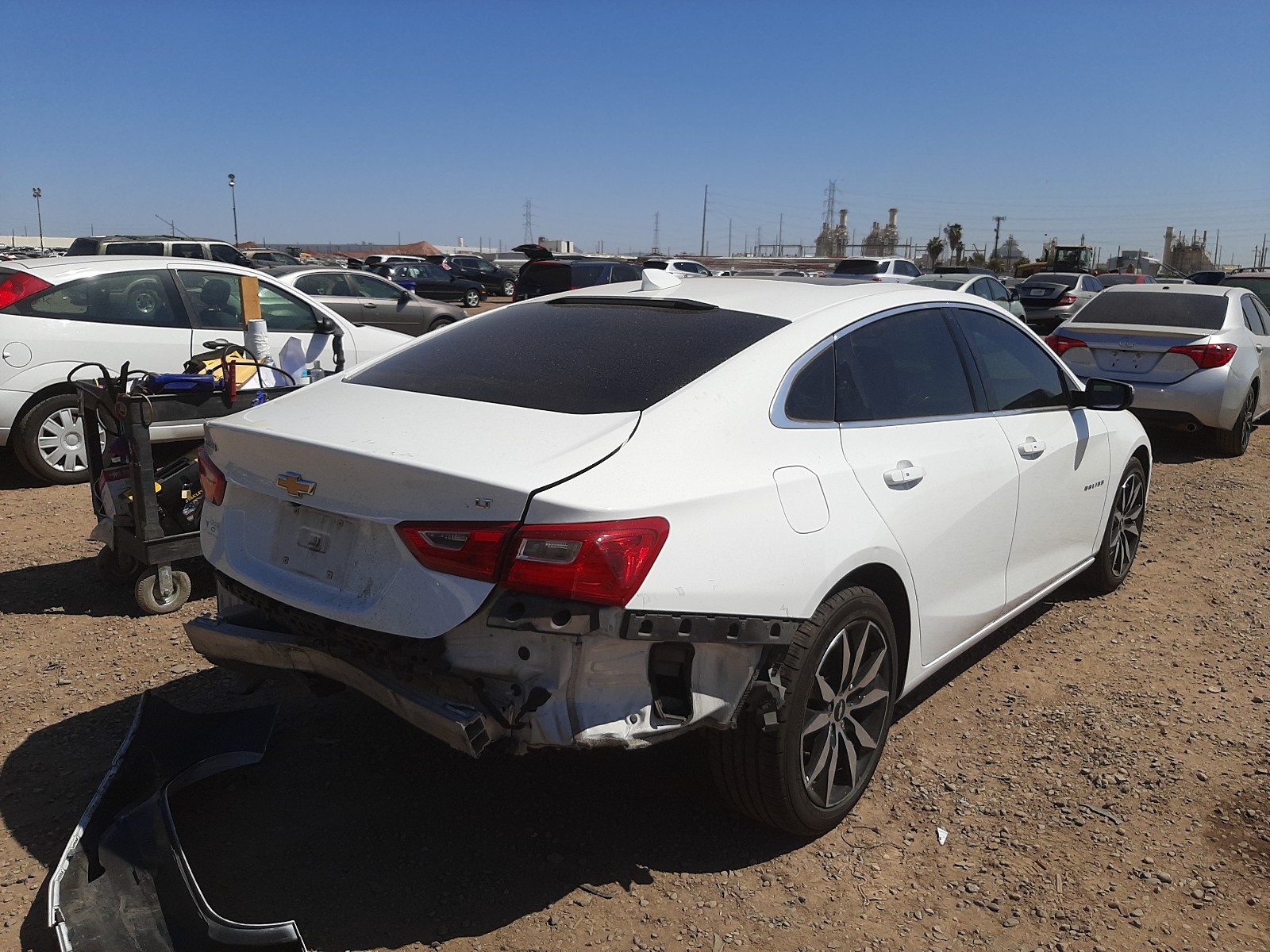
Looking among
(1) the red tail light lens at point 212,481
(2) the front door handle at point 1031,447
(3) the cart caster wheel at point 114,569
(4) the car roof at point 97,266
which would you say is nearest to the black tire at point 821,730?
(2) the front door handle at point 1031,447

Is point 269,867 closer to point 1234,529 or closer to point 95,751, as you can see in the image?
point 95,751

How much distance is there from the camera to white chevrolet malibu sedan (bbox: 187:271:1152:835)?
96.3 inches

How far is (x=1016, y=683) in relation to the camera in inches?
168

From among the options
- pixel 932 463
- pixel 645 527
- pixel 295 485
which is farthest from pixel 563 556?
pixel 932 463

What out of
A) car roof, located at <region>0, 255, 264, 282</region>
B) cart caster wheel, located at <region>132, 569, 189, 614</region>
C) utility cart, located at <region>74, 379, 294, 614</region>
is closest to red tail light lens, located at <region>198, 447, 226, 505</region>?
utility cart, located at <region>74, 379, 294, 614</region>

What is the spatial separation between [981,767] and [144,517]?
3.87m

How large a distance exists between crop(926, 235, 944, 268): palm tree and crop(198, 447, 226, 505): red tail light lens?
83515 mm

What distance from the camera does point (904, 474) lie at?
3.22m

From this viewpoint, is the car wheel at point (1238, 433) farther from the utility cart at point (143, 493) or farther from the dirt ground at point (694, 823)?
the utility cart at point (143, 493)

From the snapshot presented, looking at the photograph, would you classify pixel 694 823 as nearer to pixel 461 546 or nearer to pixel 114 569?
pixel 461 546

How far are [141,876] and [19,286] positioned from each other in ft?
19.5

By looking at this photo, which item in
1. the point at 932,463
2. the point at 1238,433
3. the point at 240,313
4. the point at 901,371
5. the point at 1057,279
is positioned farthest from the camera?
the point at 1057,279

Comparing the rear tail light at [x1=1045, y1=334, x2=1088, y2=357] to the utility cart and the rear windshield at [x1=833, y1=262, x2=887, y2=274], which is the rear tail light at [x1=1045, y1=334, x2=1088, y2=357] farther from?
the rear windshield at [x1=833, y1=262, x2=887, y2=274]

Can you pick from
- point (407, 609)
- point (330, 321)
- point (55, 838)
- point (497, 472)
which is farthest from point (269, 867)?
point (330, 321)
